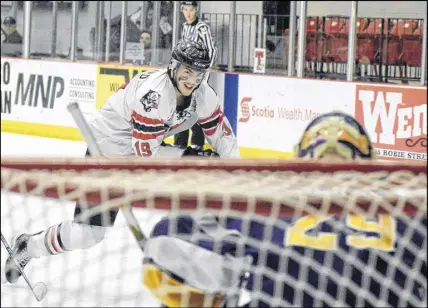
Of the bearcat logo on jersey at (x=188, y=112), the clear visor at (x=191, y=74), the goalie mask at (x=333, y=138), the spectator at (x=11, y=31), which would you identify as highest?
the spectator at (x=11, y=31)

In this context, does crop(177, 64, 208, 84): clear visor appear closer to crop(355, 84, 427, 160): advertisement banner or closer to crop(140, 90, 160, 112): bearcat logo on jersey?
crop(140, 90, 160, 112): bearcat logo on jersey

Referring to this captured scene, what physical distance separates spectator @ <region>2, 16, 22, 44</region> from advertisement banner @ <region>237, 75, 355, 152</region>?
2.71 metres

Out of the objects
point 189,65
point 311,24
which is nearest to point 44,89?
point 311,24

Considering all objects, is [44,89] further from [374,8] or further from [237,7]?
[374,8]

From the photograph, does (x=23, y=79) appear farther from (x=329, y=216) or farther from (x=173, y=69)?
(x=329, y=216)

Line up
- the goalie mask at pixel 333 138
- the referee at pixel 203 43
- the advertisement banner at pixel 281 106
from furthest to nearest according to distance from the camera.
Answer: the advertisement banner at pixel 281 106 < the referee at pixel 203 43 < the goalie mask at pixel 333 138

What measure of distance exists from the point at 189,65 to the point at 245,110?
173 inches

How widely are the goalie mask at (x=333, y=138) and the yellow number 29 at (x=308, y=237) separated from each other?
0.80 feet

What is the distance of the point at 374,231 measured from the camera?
6.35 feet

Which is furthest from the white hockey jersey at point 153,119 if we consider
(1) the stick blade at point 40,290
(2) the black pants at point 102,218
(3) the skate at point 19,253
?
(2) the black pants at point 102,218

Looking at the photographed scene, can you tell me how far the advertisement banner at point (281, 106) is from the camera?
26.0 feet

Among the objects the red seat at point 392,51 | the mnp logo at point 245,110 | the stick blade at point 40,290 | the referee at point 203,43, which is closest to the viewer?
the stick blade at point 40,290

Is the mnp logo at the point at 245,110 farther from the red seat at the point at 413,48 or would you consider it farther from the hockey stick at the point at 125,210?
the hockey stick at the point at 125,210

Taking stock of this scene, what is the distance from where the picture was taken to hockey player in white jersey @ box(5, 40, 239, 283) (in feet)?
13.5
